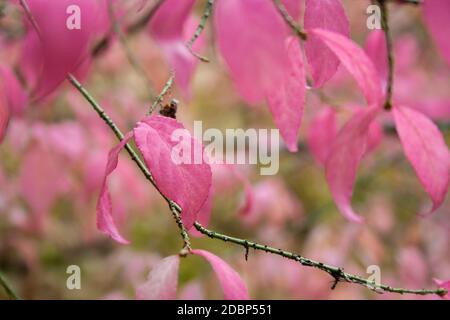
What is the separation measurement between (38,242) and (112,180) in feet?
2.50

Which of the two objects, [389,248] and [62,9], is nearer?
[62,9]

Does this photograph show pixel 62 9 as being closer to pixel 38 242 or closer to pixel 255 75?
pixel 255 75

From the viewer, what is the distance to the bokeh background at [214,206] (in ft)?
4.48

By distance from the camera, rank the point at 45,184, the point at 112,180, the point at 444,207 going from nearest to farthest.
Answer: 1. the point at 45,184
2. the point at 112,180
3. the point at 444,207

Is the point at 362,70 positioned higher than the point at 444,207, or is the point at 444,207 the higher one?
the point at 362,70

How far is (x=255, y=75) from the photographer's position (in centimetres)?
39

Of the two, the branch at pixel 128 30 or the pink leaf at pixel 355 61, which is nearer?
the pink leaf at pixel 355 61

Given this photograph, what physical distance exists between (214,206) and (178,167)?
2105 mm

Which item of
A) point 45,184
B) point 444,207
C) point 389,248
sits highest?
point 45,184

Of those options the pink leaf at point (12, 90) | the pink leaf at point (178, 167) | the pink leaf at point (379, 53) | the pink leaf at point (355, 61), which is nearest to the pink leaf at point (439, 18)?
the pink leaf at point (355, 61)

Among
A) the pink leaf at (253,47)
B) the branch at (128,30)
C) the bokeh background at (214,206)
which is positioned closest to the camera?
the pink leaf at (253,47)

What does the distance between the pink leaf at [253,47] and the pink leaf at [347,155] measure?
223 millimetres

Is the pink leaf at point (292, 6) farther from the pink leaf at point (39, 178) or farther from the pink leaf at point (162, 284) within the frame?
the pink leaf at point (39, 178)
